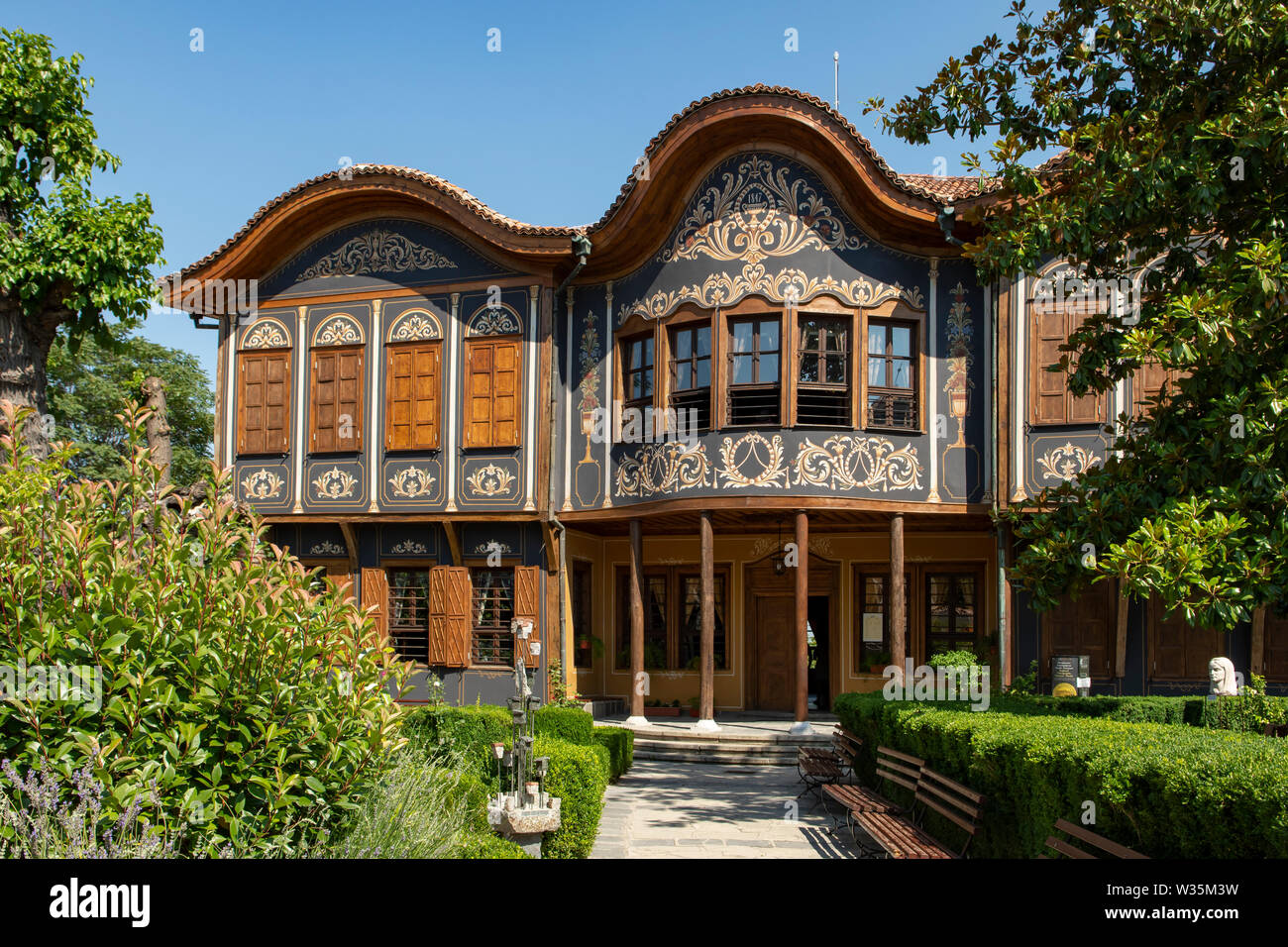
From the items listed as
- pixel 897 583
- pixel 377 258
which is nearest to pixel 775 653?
pixel 897 583

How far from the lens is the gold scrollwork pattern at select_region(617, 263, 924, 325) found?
50.5 ft

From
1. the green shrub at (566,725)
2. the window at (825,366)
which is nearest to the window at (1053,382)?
the window at (825,366)

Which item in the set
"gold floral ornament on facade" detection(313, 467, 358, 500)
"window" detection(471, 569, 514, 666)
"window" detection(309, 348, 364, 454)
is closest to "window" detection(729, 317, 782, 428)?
"window" detection(471, 569, 514, 666)

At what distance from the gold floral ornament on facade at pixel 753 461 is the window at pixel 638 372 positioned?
1.66 meters

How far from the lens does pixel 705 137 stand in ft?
50.8

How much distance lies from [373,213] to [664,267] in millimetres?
5020

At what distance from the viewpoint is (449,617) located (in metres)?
17.1

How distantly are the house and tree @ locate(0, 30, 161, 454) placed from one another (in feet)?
22.9

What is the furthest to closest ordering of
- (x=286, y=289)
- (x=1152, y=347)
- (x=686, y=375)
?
1. (x=286, y=289)
2. (x=686, y=375)
3. (x=1152, y=347)

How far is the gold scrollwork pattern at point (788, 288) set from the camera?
15.4m

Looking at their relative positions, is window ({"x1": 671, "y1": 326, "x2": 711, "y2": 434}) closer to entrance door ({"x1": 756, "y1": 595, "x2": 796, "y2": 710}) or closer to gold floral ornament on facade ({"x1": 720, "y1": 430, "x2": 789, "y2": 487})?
gold floral ornament on facade ({"x1": 720, "y1": 430, "x2": 789, "y2": 487})

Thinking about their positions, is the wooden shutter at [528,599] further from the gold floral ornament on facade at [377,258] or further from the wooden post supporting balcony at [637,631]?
the gold floral ornament on facade at [377,258]
